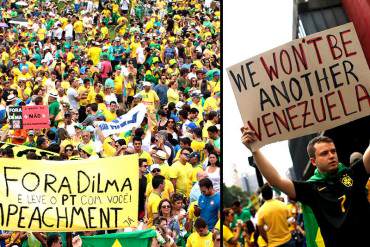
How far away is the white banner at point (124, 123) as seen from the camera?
12930 mm

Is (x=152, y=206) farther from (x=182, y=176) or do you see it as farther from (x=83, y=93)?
(x=83, y=93)

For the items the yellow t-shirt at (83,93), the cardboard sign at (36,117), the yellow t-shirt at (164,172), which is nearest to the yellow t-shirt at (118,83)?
the yellow t-shirt at (83,93)

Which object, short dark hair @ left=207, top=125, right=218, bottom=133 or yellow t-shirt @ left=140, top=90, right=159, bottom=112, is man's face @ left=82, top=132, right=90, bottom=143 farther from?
yellow t-shirt @ left=140, top=90, right=159, bottom=112

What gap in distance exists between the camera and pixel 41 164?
8742mm

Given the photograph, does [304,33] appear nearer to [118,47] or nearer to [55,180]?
[55,180]

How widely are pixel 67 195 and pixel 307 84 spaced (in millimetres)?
3902

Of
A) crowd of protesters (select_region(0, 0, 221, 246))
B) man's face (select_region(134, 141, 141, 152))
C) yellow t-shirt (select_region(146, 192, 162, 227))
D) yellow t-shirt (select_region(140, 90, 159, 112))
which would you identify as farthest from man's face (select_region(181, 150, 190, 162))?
yellow t-shirt (select_region(140, 90, 159, 112))

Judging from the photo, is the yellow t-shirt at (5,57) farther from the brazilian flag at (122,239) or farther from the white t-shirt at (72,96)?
the brazilian flag at (122,239)

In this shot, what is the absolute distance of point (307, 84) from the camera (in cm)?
519

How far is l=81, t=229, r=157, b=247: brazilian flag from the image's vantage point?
895 centimetres

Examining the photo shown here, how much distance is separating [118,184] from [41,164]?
70 centimetres

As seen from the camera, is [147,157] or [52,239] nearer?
[52,239]

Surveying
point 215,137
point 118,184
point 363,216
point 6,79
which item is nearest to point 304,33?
point 118,184

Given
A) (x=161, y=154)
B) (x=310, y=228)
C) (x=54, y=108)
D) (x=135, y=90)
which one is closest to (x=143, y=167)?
(x=161, y=154)
